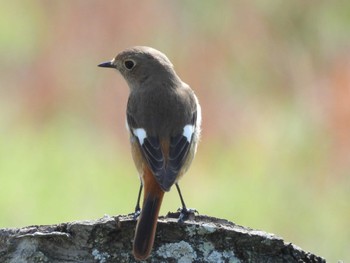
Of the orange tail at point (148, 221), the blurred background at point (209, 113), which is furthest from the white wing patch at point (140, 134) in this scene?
the blurred background at point (209, 113)

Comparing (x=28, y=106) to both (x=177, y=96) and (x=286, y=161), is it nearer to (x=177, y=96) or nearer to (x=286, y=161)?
(x=286, y=161)

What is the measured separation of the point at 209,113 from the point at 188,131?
429 centimetres

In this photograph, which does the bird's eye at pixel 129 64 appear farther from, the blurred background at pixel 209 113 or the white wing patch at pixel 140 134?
the blurred background at pixel 209 113

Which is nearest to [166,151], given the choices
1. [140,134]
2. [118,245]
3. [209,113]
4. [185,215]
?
[140,134]

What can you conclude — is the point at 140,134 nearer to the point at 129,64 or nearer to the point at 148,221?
the point at 129,64

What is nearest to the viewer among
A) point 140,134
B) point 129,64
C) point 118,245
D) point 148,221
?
point 118,245

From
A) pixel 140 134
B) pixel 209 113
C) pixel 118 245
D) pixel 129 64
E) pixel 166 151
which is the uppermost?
pixel 209 113

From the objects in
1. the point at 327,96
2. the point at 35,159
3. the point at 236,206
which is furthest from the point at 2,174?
the point at 327,96

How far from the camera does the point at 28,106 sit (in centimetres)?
1138

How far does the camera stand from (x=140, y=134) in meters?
6.19

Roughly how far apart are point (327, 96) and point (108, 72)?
245cm

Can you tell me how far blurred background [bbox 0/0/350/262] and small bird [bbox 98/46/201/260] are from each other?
8.44ft

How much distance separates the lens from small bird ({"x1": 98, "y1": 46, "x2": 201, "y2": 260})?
559 centimetres

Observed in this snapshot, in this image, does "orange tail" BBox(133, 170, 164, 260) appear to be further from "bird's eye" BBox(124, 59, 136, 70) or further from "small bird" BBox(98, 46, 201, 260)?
"bird's eye" BBox(124, 59, 136, 70)
